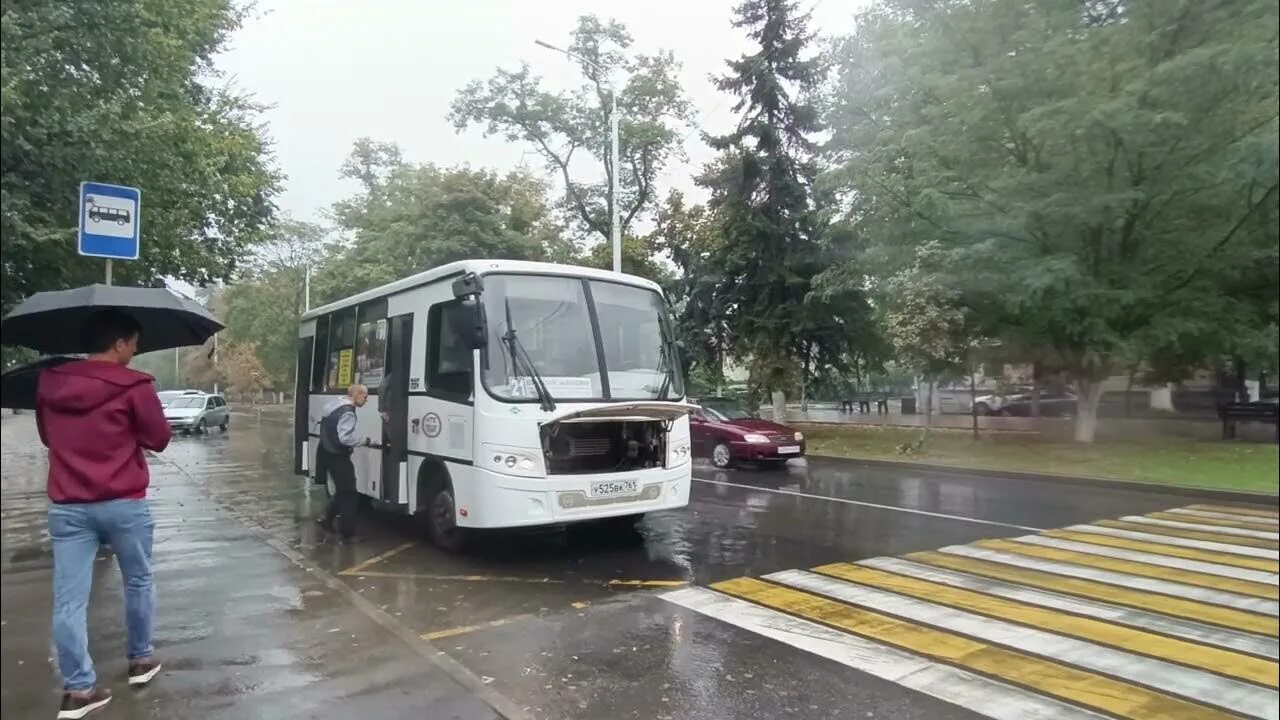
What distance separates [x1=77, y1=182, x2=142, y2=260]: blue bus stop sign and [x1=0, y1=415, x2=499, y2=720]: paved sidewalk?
1.59 ft

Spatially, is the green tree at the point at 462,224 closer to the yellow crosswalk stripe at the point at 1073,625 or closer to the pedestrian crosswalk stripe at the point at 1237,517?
the yellow crosswalk stripe at the point at 1073,625

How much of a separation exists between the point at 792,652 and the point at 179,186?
155 inches

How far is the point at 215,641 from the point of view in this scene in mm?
4164

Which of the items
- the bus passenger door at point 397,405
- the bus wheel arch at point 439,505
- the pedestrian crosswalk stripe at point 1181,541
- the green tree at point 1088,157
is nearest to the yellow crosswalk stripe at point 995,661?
the pedestrian crosswalk stripe at point 1181,541

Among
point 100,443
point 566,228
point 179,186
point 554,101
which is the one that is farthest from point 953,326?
point 566,228

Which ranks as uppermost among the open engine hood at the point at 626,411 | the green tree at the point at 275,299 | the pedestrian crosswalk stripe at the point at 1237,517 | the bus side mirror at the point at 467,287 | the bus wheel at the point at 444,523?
the bus side mirror at the point at 467,287

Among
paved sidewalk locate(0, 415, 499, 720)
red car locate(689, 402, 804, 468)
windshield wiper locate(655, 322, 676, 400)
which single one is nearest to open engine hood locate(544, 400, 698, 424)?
windshield wiper locate(655, 322, 676, 400)

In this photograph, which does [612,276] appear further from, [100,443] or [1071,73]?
[1071,73]

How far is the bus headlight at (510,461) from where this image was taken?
21.2 feet

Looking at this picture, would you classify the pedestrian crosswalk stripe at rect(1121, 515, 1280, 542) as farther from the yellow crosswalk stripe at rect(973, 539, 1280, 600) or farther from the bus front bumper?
the bus front bumper

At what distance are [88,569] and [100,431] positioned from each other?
0.67 metres

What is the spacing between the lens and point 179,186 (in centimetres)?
237

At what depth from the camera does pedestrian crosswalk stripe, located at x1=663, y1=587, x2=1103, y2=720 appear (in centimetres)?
375

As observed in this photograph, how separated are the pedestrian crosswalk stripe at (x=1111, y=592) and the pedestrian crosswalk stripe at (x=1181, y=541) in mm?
298
